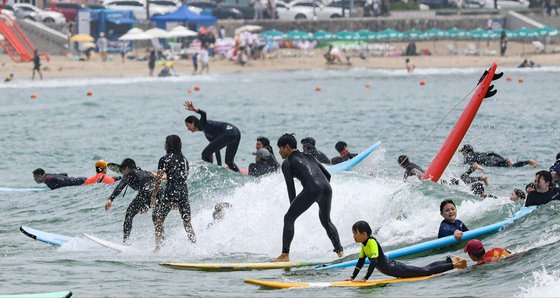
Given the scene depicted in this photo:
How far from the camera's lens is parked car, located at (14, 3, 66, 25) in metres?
64.6

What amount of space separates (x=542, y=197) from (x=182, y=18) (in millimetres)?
50455

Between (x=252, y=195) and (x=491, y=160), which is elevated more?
(x=252, y=195)

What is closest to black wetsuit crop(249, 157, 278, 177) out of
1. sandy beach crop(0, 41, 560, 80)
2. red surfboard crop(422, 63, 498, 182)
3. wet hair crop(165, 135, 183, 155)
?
red surfboard crop(422, 63, 498, 182)

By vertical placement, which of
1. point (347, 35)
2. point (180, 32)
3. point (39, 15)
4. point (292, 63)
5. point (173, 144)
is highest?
point (173, 144)

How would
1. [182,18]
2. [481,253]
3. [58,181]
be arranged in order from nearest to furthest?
1. [481,253]
2. [58,181]
3. [182,18]

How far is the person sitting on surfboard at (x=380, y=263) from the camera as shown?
12.6 m

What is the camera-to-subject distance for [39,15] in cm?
6538

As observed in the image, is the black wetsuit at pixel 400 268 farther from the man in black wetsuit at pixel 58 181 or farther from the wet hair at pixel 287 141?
the man in black wetsuit at pixel 58 181

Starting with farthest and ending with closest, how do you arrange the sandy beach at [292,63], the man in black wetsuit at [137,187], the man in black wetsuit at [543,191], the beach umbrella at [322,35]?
the beach umbrella at [322,35] → the sandy beach at [292,63] → the man in black wetsuit at [137,187] → the man in black wetsuit at [543,191]

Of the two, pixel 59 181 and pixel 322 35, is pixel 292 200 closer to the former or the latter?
pixel 59 181

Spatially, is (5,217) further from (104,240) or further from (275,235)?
(275,235)

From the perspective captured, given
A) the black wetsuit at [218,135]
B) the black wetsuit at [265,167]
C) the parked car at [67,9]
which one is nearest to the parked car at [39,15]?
the parked car at [67,9]

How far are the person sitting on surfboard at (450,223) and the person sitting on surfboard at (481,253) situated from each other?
609 mm

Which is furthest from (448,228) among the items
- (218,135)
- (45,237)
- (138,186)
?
(218,135)
